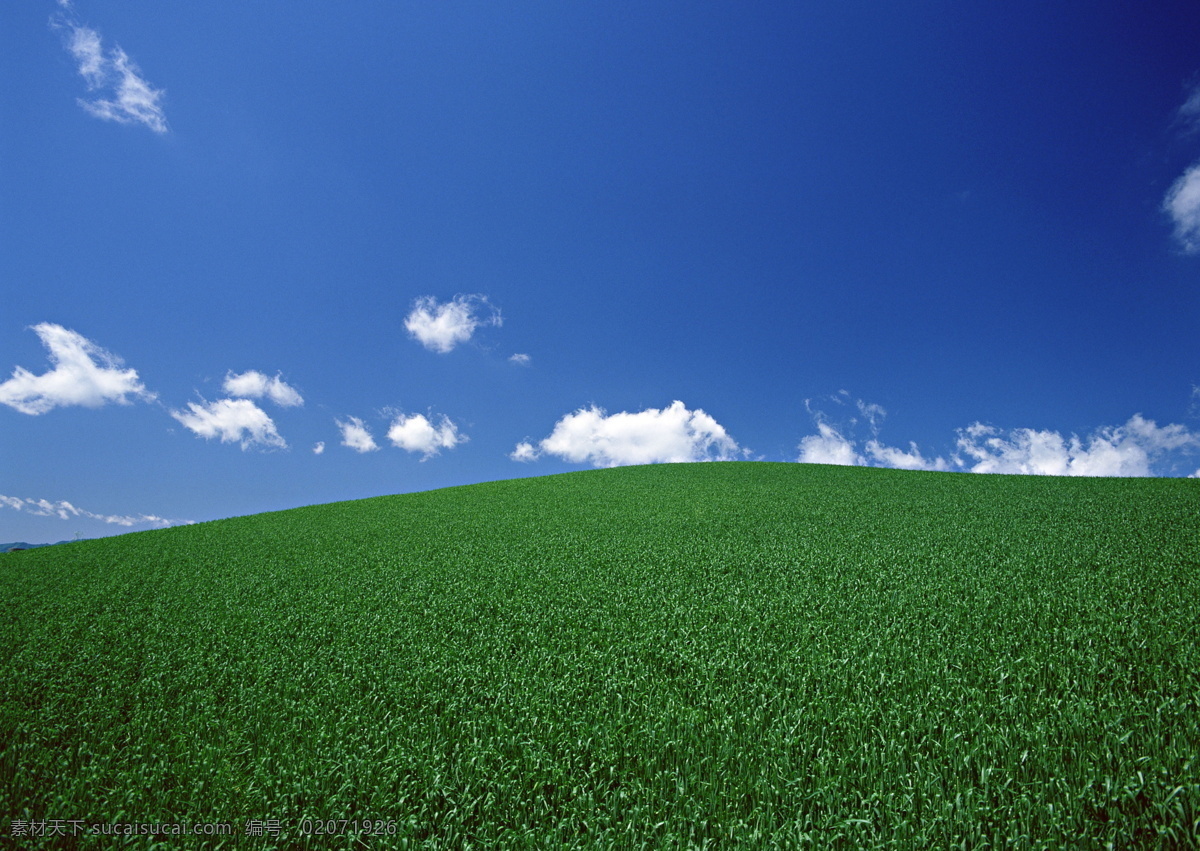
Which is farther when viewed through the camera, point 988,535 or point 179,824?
point 988,535

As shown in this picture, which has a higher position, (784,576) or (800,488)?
(800,488)

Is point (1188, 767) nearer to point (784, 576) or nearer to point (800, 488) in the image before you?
point (784, 576)

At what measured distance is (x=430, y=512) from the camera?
2267cm

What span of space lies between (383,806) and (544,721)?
170cm

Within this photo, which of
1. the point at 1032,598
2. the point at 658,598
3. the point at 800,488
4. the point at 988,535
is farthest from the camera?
the point at 800,488

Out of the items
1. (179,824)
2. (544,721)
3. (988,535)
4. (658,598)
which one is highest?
(988,535)

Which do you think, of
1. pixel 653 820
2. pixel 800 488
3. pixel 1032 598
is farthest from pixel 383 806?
pixel 800 488

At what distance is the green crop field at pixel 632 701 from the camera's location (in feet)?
12.8

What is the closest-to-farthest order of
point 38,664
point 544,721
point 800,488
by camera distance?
point 544,721 → point 38,664 → point 800,488

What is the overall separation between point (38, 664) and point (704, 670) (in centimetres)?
1002

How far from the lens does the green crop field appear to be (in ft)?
12.8

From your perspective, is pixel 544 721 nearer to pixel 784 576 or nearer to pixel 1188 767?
pixel 1188 767

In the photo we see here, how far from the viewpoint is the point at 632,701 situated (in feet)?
18.4

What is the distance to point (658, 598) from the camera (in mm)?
9328
